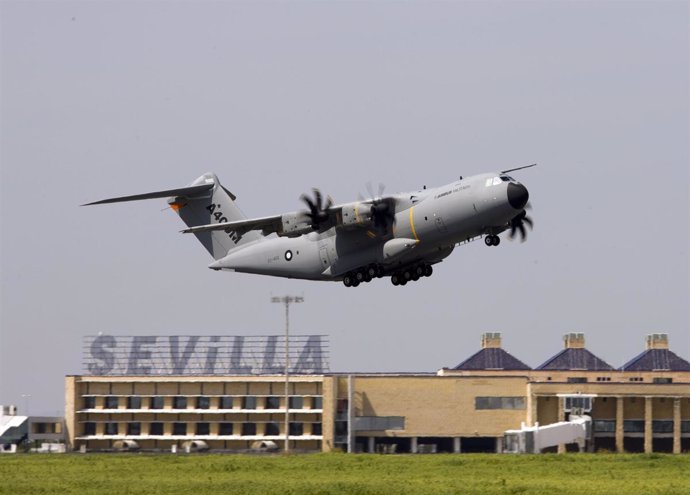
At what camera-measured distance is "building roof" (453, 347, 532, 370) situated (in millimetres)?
134125

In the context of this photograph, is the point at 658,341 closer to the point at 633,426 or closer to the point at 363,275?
the point at 633,426

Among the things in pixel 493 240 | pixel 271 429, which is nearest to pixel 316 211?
pixel 493 240

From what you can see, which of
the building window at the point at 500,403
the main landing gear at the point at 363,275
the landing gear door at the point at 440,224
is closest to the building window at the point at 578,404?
the building window at the point at 500,403

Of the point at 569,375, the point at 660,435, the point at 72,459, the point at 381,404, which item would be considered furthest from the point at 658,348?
the point at 72,459

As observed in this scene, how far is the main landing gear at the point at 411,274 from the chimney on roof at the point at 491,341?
7071cm

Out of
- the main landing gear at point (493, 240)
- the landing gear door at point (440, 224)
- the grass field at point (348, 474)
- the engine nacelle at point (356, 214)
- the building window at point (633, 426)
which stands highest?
the engine nacelle at point (356, 214)

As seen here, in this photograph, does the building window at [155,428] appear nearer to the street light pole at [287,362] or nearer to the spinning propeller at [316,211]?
the street light pole at [287,362]

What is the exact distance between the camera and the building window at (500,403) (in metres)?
109

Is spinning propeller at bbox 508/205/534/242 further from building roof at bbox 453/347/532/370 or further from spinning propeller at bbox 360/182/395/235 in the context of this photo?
building roof at bbox 453/347/532/370

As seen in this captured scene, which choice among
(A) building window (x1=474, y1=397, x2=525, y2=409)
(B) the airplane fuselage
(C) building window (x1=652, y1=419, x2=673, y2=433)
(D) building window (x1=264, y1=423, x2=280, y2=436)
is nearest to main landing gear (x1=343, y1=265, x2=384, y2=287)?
(B) the airplane fuselage

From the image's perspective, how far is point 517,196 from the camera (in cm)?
6044

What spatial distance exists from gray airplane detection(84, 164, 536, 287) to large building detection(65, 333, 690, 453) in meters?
40.3

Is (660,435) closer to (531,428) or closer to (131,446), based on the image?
(531,428)

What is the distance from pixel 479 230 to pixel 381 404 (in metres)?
49.9
